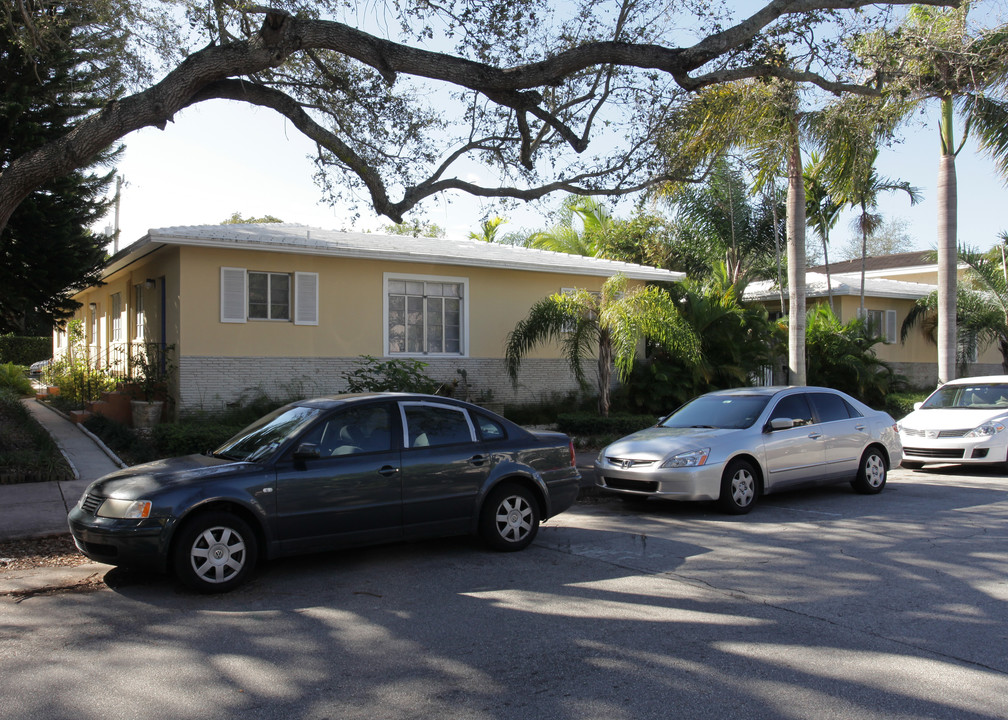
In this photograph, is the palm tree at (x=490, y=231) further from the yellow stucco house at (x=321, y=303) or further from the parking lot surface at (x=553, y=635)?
the parking lot surface at (x=553, y=635)

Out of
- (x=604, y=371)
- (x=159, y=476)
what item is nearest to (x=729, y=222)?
(x=604, y=371)

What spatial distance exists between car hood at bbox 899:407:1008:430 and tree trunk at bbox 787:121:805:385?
2977mm

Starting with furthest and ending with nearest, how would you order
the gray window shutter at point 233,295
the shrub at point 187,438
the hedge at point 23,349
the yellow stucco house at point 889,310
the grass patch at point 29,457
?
the hedge at point 23,349 → the yellow stucco house at point 889,310 → the gray window shutter at point 233,295 → the shrub at point 187,438 → the grass patch at point 29,457

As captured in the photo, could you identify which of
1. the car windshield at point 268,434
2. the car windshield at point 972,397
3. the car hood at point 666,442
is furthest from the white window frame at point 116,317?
the car windshield at point 972,397

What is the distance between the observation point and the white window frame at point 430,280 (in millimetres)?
16750

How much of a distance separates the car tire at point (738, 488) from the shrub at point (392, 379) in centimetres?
623

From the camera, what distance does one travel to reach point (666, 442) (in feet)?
31.9

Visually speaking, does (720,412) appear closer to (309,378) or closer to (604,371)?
(604,371)

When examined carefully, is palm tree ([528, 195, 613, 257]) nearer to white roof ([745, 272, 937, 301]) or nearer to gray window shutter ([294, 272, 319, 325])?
white roof ([745, 272, 937, 301])

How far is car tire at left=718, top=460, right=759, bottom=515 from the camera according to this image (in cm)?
948

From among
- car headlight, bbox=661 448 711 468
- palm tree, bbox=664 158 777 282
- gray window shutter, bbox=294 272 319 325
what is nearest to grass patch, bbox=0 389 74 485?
gray window shutter, bbox=294 272 319 325

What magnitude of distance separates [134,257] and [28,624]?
11971 mm

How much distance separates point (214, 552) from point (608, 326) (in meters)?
10.6

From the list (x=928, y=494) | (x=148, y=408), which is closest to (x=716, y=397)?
(x=928, y=494)
